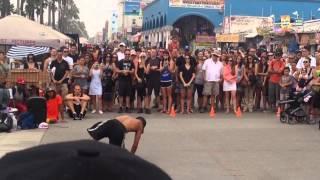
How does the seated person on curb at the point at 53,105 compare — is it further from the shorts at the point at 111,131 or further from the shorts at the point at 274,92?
the shorts at the point at 274,92

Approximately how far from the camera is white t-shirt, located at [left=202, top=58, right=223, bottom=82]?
53.0ft

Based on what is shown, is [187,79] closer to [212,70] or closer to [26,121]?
[212,70]

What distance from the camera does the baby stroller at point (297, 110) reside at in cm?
1400

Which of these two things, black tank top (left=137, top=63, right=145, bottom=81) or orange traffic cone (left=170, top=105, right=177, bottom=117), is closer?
orange traffic cone (left=170, top=105, right=177, bottom=117)

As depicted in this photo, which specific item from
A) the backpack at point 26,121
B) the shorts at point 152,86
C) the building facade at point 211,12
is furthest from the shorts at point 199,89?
the building facade at point 211,12

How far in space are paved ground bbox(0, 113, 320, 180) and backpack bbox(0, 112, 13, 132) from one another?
0.28 metres

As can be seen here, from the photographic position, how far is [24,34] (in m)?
20.9

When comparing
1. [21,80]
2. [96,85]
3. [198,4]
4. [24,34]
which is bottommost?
[96,85]

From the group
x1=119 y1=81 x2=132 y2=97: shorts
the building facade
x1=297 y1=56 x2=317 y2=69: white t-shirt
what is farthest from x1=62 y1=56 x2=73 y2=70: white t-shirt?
the building facade

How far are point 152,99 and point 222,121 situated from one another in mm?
3575

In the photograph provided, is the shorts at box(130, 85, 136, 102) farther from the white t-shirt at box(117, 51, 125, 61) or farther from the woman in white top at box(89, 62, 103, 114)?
the white t-shirt at box(117, 51, 125, 61)

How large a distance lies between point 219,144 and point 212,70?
5663 millimetres

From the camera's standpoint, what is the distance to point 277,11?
7000cm

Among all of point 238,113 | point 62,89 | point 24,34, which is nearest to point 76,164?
point 62,89
